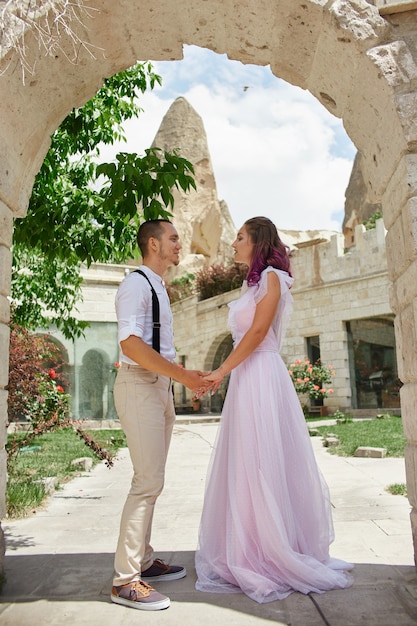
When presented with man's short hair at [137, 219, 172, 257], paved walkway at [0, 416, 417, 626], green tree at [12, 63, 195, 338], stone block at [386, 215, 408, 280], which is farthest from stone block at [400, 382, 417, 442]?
green tree at [12, 63, 195, 338]

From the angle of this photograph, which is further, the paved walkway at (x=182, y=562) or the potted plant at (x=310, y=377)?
the potted plant at (x=310, y=377)

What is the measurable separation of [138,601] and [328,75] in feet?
9.71

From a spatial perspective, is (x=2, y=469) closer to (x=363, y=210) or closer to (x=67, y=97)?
(x=67, y=97)

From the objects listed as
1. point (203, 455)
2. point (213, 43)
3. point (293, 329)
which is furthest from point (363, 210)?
point (213, 43)

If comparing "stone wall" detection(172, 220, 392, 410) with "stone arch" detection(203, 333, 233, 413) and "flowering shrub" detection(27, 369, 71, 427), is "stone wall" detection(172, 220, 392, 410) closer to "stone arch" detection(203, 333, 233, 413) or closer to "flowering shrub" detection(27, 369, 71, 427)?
"stone arch" detection(203, 333, 233, 413)

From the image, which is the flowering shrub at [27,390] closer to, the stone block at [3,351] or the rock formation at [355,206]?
the stone block at [3,351]

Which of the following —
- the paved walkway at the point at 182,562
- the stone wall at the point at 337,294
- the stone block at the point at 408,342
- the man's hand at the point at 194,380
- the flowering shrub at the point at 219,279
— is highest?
the flowering shrub at the point at 219,279

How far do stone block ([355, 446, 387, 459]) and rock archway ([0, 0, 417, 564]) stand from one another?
4536mm

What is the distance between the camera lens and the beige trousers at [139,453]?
8.39ft

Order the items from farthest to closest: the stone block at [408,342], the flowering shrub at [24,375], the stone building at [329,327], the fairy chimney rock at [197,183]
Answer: the fairy chimney rock at [197,183] < the stone building at [329,327] < the flowering shrub at [24,375] < the stone block at [408,342]

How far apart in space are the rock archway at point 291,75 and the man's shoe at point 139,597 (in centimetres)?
81

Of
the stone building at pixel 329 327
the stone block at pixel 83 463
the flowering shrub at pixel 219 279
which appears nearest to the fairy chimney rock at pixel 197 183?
the flowering shrub at pixel 219 279

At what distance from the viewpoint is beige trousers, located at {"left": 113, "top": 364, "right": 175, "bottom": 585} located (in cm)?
256

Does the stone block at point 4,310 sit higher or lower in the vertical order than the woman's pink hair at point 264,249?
lower
